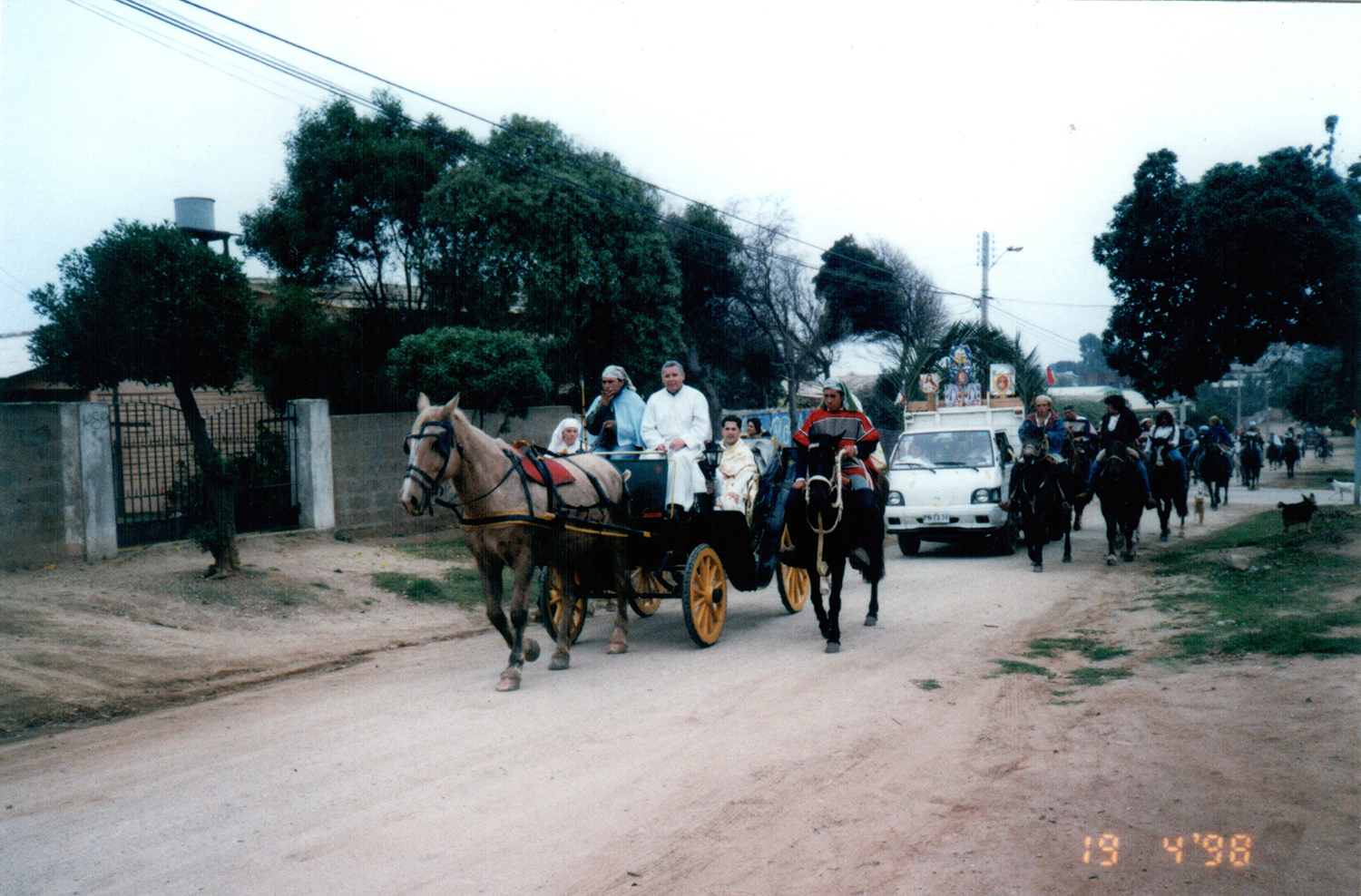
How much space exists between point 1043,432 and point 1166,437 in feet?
14.2

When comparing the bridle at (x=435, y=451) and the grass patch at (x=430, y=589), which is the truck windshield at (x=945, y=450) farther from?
the bridle at (x=435, y=451)

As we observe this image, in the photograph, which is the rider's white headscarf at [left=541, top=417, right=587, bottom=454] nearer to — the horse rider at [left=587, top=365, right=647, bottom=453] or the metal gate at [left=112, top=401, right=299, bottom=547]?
the horse rider at [left=587, top=365, right=647, bottom=453]

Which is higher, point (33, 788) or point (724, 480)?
point (724, 480)

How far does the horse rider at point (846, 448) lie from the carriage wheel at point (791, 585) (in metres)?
1.11

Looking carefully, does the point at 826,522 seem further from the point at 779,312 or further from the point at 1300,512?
the point at 779,312

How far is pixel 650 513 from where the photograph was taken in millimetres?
8281

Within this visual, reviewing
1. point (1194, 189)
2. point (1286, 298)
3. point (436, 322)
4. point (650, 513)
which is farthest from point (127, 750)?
point (436, 322)

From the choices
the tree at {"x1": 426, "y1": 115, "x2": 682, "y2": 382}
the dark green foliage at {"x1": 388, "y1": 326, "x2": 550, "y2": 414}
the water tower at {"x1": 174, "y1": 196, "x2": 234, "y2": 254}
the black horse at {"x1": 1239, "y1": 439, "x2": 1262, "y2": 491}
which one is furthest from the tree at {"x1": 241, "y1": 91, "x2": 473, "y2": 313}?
the black horse at {"x1": 1239, "y1": 439, "x2": 1262, "y2": 491}

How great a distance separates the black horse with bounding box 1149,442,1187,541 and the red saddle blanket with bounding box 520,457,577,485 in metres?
12.0

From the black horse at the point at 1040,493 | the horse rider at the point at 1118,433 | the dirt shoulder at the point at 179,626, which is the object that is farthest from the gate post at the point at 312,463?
the horse rider at the point at 1118,433

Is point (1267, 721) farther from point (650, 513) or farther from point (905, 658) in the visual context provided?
point (650, 513)

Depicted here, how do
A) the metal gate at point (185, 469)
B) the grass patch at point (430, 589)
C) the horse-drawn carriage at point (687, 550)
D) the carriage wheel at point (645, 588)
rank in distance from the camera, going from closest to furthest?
the horse-drawn carriage at point (687, 550) → the carriage wheel at point (645, 588) → the grass patch at point (430, 589) → the metal gate at point (185, 469)

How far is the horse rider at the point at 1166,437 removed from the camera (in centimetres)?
1647

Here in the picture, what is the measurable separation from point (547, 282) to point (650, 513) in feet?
51.0
